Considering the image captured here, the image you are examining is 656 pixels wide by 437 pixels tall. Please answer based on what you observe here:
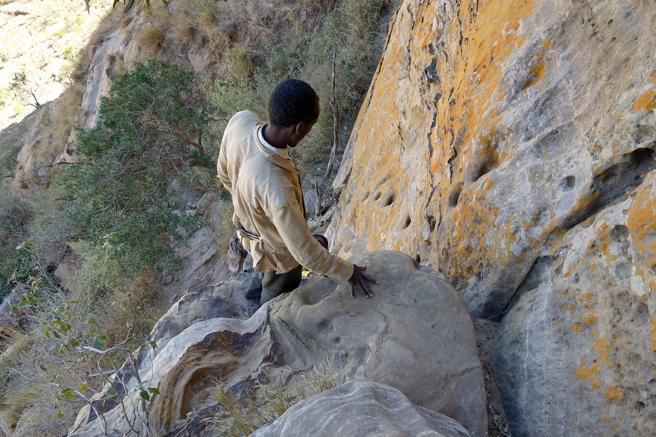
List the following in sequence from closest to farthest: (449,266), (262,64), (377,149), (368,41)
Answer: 1. (449,266)
2. (377,149)
3. (368,41)
4. (262,64)

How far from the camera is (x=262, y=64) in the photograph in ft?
33.4

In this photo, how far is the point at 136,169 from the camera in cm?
706

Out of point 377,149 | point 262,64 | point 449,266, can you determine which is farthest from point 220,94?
point 449,266

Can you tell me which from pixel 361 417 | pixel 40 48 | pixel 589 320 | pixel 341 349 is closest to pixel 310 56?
pixel 341 349

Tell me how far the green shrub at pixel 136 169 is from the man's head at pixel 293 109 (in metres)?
5.19

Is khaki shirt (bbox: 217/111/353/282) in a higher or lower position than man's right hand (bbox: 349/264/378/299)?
higher

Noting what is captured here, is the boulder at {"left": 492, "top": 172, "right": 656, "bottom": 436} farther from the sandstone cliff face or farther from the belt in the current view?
the belt

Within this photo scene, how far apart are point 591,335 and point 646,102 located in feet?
2.78

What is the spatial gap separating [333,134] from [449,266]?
4.43 meters

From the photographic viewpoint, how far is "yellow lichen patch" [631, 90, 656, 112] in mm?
1603

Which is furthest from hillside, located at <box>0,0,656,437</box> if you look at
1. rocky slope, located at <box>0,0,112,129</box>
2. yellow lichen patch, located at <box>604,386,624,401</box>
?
rocky slope, located at <box>0,0,112,129</box>

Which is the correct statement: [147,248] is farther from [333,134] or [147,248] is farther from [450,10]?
[450,10]

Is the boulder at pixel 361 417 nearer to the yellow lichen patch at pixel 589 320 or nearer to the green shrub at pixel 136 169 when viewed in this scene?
the yellow lichen patch at pixel 589 320

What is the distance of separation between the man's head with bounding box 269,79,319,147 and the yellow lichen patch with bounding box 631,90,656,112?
3.90 ft
